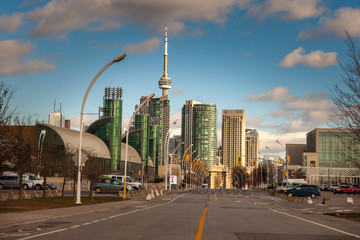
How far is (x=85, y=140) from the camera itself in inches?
4139

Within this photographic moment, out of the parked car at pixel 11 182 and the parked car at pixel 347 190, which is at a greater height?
the parked car at pixel 11 182

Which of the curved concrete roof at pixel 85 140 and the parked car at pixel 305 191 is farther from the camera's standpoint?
the curved concrete roof at pixel 85 140

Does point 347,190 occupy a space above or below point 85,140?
below

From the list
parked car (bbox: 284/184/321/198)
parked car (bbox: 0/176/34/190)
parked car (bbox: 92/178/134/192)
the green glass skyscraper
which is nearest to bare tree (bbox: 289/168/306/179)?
the green glass skyscraper

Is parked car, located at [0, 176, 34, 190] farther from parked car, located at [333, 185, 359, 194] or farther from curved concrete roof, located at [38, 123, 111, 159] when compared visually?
parked car, located at [333, 185, 359, 194]

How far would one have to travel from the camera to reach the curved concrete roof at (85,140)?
92.8 metres

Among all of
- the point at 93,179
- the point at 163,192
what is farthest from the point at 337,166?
the point at 93,179

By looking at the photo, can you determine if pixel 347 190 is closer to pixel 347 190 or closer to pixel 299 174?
pixel 347 190

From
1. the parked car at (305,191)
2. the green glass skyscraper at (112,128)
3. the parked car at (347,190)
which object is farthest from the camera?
the green glass skyscraper at (112,128)

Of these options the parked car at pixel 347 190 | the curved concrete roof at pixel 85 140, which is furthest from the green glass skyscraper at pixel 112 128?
the parked car at pixel 347 190

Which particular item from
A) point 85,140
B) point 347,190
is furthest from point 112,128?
point 347,190

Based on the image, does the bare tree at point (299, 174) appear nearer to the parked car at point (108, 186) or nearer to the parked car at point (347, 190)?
the parked car at point (347, 190)

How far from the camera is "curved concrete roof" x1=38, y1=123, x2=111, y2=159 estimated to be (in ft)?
304

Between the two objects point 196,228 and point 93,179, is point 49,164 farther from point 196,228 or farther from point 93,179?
point 196,228
